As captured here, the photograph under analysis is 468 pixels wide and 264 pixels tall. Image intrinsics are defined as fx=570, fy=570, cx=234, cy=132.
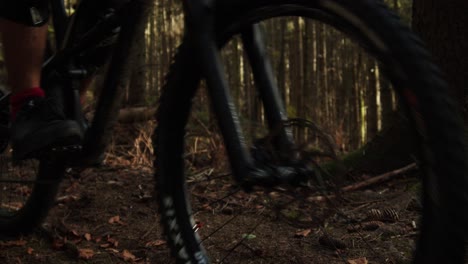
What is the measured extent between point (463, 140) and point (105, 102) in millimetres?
1157

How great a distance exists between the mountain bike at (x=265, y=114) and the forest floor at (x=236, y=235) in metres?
0.27

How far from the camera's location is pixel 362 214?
2.49m

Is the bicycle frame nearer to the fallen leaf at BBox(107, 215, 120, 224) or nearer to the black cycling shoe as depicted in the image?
the black cycling shoe

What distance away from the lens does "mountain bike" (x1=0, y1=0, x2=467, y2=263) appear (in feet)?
3.17

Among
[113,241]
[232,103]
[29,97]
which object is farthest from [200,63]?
[113,241]

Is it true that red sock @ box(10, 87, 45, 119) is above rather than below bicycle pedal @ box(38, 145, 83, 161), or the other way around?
above

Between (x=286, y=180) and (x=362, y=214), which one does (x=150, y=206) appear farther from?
(x=286, y=180)

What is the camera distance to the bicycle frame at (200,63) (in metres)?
1.31

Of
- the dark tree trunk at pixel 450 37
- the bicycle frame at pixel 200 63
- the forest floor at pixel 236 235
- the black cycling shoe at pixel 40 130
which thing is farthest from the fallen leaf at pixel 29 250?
the dark tree trunk at pixel 450 37

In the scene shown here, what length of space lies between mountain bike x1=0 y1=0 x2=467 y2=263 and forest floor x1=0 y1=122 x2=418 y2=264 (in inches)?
10.4

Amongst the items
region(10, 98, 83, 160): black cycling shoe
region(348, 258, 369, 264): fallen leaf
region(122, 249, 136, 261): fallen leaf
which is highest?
region(10, 98, 83, 160): black cycling shoe

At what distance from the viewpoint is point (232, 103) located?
1.32 meters

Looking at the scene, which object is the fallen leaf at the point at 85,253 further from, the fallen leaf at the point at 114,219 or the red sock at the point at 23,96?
the red sock at the point at 23,96

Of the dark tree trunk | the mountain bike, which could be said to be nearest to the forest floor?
the mountain bike
